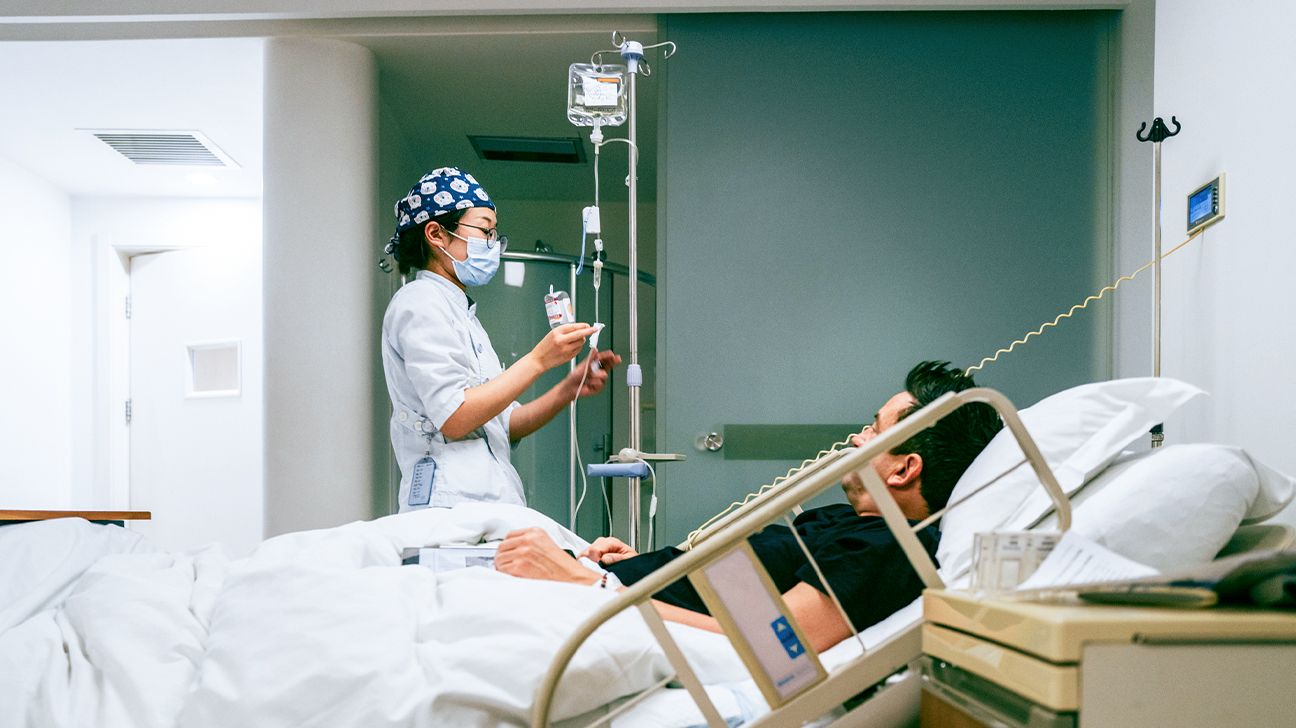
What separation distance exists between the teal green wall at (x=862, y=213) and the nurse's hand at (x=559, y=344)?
60 cm

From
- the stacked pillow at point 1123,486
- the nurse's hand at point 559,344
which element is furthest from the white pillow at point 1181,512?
the nurse's hand at point 559,344

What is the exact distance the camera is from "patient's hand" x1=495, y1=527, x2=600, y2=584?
1.73 m

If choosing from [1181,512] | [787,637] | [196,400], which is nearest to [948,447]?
[1181,512]

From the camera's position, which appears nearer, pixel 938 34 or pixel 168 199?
pixel 938 34

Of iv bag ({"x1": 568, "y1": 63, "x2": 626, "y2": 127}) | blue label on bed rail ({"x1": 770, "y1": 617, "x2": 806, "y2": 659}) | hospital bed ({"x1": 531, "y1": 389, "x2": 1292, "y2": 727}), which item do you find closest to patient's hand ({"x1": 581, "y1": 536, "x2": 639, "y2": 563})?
hospital bed ({"x1": 531, "y1": 389, "x2": 1292, "y2": 727})

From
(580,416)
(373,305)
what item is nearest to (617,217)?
(580,416)

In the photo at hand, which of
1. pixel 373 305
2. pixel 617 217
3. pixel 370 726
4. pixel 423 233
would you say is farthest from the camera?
pixel 617 217

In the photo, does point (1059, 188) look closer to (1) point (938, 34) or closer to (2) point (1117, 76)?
(2) point (1117, 76)

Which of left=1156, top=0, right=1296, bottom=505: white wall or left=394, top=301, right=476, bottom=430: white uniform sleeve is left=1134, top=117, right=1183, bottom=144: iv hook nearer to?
left=1156, top=0, right=1296, bottom=505: white wall

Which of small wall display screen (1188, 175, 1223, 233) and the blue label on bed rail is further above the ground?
small wall display screen (1188, 175, 1223, 233)

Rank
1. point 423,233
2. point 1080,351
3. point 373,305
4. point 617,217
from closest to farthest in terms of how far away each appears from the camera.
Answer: point 423,233
point 1080,351
point 373,305
point 617,217

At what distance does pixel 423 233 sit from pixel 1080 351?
1.84 meters

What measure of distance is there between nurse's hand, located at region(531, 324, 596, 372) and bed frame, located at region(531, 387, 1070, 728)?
4.65 ft

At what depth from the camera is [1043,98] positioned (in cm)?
A: 313
